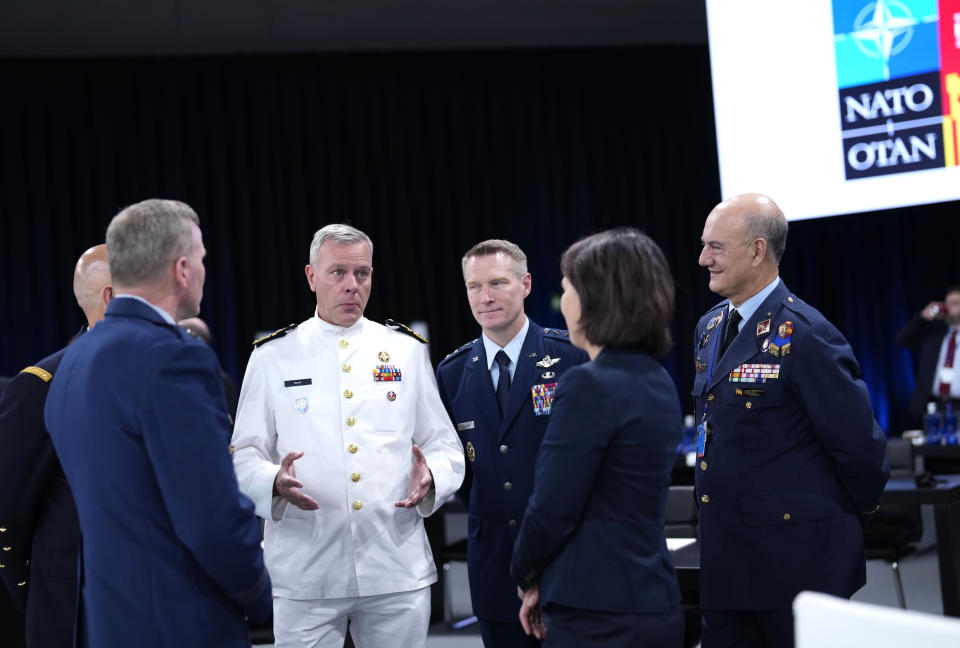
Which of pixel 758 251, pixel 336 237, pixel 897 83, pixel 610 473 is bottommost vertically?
pixel 610 473

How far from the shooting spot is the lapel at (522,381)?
276 cm

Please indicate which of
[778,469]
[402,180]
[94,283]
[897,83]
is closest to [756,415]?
[778,469]

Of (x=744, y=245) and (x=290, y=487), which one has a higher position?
(x=744, y=245)

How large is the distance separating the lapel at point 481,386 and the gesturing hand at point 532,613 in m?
0.75

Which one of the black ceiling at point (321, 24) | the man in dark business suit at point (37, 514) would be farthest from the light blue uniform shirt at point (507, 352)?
the black ceiling at point (321, 24)

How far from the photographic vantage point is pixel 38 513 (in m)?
2.60

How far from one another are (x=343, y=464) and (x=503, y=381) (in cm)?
53

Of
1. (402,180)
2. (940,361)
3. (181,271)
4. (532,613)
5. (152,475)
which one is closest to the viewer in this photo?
(152,475)

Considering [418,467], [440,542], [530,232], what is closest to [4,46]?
[530,232]

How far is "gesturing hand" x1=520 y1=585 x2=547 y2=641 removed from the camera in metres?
2.10

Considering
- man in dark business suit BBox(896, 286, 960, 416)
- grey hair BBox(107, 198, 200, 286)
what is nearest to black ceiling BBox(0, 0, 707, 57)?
man in dark business suit BBox(896, 286, 960, 416)

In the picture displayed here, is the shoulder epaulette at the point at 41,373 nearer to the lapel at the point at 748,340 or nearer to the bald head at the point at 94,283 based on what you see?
the bald head at the point at 94,283

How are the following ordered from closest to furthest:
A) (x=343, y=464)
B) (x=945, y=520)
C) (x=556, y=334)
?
(x=343, y=464) → (x=556, y=334) → (x=945, y=520)

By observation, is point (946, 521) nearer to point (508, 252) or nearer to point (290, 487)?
point (508, 252)
